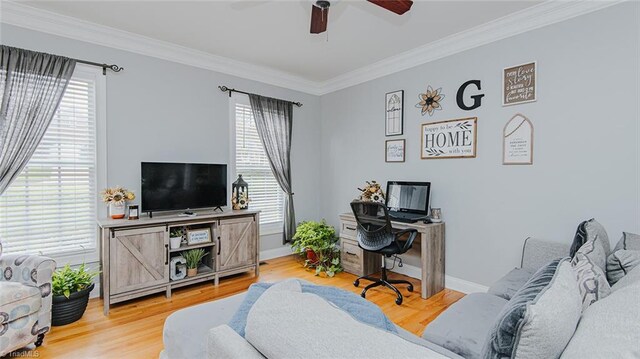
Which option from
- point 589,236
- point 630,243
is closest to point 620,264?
point 589,236

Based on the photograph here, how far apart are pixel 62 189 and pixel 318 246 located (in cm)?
289

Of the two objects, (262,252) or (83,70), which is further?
(262,252)

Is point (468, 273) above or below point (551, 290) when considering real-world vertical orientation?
below

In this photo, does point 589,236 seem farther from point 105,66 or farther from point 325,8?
point 105,66

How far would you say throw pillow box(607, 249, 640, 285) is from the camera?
155cm

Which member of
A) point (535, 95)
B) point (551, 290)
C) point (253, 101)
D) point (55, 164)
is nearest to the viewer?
point (551, 290)

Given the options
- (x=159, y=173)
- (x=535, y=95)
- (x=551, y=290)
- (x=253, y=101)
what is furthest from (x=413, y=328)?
(x=253, y=101)

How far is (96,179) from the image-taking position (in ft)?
10.5

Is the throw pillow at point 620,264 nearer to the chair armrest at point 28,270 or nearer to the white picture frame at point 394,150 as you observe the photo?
the white picture frame at point 394,150

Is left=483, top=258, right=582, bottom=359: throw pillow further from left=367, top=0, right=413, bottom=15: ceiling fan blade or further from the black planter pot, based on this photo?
the black planter pot

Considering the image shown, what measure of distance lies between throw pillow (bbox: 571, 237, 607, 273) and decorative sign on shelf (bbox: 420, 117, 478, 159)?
1610 mm

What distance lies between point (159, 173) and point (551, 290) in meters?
3.48

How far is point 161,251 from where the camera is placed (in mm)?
3170

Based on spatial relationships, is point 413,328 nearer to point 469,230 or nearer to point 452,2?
point 469,230
